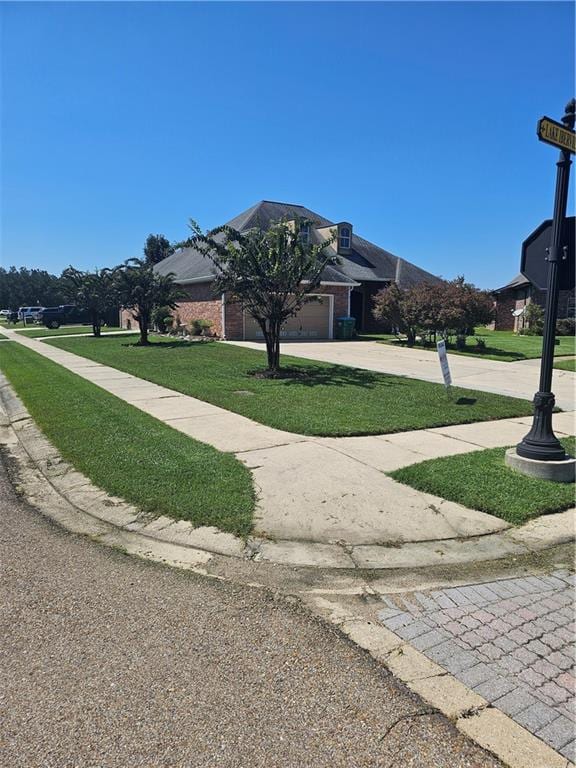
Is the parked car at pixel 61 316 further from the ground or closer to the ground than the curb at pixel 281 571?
further from the ground

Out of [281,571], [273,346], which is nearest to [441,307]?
[273,346]

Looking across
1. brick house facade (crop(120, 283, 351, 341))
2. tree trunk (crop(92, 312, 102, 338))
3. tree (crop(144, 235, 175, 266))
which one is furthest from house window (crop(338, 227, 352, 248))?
tree (crop(144, 235, 175, 266))

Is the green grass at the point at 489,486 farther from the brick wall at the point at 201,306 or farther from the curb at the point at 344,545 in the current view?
the brick wall at the point at 201,306

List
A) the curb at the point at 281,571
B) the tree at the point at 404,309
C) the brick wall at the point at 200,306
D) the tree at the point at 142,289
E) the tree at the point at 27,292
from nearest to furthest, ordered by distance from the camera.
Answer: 1. the curb at the point at 281,571
2. the tree at the point at 404,309
3. the tree at the point at 142,289
4. the brick wall at the point at 200,306
5. the tree at the point at 27,292

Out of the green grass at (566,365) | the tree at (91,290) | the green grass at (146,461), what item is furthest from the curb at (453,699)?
the tree at (91,290)

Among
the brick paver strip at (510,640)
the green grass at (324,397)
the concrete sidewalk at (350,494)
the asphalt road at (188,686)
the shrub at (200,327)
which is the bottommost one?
the brick paver strip at (510,640)

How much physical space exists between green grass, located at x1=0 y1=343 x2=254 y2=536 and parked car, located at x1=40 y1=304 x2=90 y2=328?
3505cm

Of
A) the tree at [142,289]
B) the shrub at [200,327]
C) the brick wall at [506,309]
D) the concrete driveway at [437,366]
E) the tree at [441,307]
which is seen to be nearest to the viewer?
the concrete driveway at [437,366]

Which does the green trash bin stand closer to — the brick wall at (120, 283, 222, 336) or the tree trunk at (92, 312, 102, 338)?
the brick wall at (120, 283, 222, 336)

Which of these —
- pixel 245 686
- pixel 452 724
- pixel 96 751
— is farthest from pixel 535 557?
pixel 96 751

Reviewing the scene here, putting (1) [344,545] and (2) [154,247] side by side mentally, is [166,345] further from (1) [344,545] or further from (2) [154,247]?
(2) [154,247]

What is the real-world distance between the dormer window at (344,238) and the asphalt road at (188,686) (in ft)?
89.6

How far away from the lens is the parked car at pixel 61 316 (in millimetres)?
42312

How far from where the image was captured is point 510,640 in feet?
9.32
